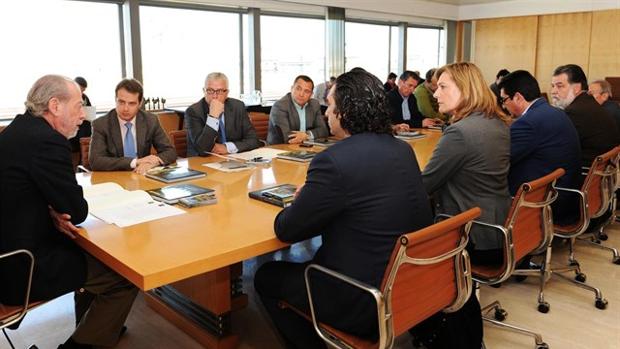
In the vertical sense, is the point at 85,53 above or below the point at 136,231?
above

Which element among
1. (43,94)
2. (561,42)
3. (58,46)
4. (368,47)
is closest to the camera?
(43,94)

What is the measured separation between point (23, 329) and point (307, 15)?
310 inches

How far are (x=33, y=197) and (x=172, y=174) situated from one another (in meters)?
0.99

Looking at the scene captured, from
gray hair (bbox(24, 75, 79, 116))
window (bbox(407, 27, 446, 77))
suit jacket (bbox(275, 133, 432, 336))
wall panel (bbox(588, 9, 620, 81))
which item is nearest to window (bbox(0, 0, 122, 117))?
gray hair (bbox(24, 75, 79, 116))

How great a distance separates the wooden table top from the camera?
160 centimetres

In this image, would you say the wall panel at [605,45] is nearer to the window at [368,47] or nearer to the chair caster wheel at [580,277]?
the window at [368,47]

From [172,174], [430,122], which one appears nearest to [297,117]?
[430,122]

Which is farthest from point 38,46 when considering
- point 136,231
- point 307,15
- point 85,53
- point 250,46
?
point 136,231

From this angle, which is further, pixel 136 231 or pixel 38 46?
pixel 38 46

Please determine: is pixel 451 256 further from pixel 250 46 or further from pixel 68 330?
pixel 250 46

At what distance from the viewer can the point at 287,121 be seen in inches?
175

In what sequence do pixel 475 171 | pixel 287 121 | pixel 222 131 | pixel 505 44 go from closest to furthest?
pixel 475 171
pixel 222 131
pixel 287 121
pixel 505 44

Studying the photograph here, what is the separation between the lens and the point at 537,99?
3172mm

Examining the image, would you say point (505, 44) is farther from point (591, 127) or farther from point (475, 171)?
point (475, 171)
